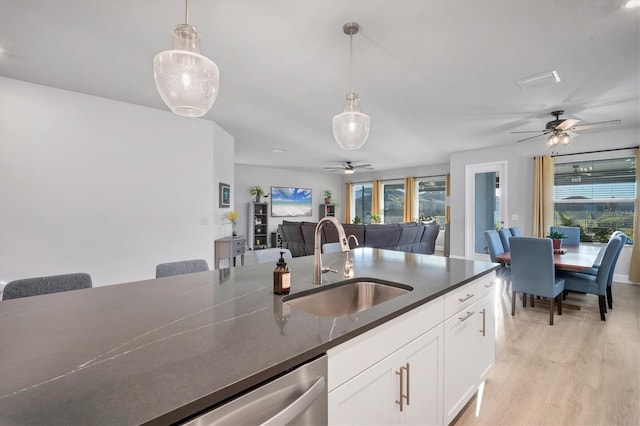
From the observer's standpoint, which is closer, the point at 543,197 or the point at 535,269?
the point at 535,269

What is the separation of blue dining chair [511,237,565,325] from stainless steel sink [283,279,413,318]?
239cm

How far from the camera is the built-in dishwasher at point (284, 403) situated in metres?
0.65

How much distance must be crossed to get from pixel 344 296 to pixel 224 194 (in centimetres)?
379

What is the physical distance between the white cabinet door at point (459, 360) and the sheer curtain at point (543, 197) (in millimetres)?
4869

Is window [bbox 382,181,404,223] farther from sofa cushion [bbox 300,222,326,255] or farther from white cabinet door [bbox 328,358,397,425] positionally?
white cabinet door [bbox 328,358,397,425]

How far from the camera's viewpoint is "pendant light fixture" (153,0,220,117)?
1.38 m

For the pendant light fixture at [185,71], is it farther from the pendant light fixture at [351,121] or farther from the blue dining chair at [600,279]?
the blue dining chair at [600,279]

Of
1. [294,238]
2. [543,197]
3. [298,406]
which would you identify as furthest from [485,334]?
[294,238]

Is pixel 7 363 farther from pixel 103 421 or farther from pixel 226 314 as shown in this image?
pixel 226 314

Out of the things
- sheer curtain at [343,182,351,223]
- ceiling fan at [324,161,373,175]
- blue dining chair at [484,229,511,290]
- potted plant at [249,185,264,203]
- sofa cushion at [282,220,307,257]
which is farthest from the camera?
sheer curtain at [343,182,351,223]

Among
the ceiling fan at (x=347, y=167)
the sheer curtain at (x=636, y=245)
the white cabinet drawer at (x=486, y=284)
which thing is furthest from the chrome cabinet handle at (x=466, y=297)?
the ceiling fan at (x=347, y=167)

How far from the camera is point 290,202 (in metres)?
9.58

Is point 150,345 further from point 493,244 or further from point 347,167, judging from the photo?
point 347,167

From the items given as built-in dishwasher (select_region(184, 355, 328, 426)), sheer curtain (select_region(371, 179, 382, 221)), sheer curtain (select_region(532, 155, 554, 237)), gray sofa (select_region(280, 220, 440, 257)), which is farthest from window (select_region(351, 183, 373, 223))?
built-in dishwasher (select_region(184, 355, 328, 426))
